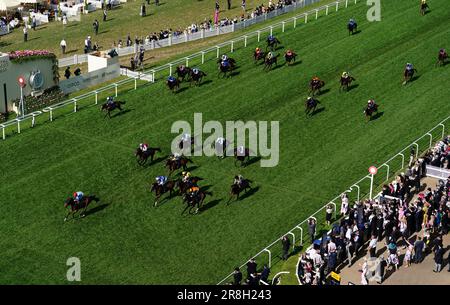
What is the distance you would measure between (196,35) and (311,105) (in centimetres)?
1904

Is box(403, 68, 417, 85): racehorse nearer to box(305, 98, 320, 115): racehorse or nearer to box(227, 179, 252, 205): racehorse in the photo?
box(305, 98, 320, 115): racehorse

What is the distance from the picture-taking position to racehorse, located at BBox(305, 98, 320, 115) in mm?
43344

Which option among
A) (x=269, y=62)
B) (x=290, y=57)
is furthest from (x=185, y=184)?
(x=290, y=57)

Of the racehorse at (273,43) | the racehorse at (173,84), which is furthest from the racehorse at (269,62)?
the racehorse at (173,84)

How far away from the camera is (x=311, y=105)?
143ft

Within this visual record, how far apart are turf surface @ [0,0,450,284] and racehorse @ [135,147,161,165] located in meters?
→ 0.52

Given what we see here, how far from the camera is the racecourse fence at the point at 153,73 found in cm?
4244

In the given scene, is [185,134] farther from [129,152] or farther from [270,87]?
[270,87]

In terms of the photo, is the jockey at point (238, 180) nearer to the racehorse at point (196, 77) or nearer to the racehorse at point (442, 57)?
the racehorse at point (196, 77)

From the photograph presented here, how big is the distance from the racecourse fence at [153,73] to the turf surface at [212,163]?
0.89 metres

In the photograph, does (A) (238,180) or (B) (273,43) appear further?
(B) (273,43)

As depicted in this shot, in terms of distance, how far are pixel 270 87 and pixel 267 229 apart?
14.8 metres

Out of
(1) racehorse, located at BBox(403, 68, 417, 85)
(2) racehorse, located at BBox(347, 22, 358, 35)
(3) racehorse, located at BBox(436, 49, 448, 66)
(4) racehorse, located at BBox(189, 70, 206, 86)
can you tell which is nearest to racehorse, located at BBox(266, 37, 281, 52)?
(2) racehorse, located at BBox(347, 22, 358, 35)

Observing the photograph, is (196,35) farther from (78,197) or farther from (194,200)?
(78,197)
